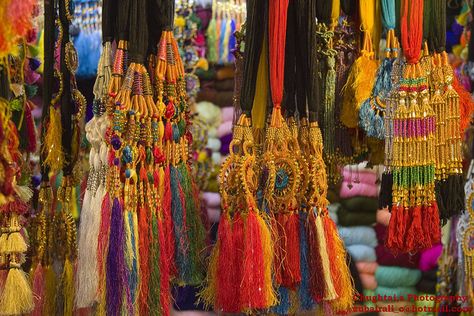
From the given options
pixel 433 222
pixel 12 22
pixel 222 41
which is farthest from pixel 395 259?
pixel 12 22

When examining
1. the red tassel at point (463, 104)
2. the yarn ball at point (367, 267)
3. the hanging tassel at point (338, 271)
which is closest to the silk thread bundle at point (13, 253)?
the hanging tassel at point (338, 271)

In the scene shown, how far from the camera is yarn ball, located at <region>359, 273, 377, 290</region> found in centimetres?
237

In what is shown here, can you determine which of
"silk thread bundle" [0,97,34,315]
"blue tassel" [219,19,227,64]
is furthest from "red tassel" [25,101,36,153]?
"blue tassel" [219,19,227,64]

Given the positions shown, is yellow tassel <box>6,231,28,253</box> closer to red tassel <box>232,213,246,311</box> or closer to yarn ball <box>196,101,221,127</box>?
red tassel <box>232,213,246,311</box>

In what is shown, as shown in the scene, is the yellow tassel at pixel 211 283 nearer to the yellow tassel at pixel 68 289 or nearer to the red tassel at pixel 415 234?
the yellow tassel at pixel 68 289

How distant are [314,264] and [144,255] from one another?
0.31 m

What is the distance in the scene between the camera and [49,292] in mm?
1238

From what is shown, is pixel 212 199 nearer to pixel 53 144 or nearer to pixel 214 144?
pixel 214 144

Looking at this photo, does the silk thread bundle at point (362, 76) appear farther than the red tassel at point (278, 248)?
Yes

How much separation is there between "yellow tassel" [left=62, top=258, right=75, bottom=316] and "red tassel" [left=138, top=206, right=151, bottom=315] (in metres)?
0.17

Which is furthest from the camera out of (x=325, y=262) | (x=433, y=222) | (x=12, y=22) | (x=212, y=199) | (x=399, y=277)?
(x=399, y=277)

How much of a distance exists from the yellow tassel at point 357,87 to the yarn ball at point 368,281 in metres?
1.13

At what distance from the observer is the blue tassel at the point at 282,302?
48.3 inches

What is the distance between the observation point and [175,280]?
1233 mm
